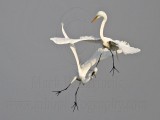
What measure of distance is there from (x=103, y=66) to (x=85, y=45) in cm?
190

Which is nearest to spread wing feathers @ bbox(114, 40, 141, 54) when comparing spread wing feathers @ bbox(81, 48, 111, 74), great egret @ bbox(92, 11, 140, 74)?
great egret @ bbox(92, 11, 140, 74)

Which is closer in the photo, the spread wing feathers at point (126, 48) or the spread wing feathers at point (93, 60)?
the spread wing feathers at point (126, 48)

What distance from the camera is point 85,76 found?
2297mm

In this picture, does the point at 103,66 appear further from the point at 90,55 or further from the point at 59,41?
the point at 59,41

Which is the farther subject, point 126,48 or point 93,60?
point 93,60

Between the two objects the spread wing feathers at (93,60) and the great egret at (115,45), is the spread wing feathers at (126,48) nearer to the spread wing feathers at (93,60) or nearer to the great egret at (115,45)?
the great egret at (115,45)

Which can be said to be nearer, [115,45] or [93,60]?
[115,45]

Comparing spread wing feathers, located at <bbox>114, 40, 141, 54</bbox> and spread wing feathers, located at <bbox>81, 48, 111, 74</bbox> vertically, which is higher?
spread wing feathers, located at <bbox>114, 40, 141, 54</bbox>

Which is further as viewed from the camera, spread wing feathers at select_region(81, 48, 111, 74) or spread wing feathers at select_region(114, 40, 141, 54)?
spread wing feathers at select_region(81, 48, 111, 74)

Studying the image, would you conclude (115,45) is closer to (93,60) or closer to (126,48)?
(126,48)

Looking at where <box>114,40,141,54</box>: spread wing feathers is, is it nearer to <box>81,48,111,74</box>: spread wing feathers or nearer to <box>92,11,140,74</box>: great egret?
<box>92,11,140,74</box>: great egret

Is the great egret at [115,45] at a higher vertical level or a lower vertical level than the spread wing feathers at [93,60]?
higher

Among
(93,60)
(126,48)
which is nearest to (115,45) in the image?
(126,48)

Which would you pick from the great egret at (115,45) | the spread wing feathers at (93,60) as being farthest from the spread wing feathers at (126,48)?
the spread wing feathers at (93,60)
